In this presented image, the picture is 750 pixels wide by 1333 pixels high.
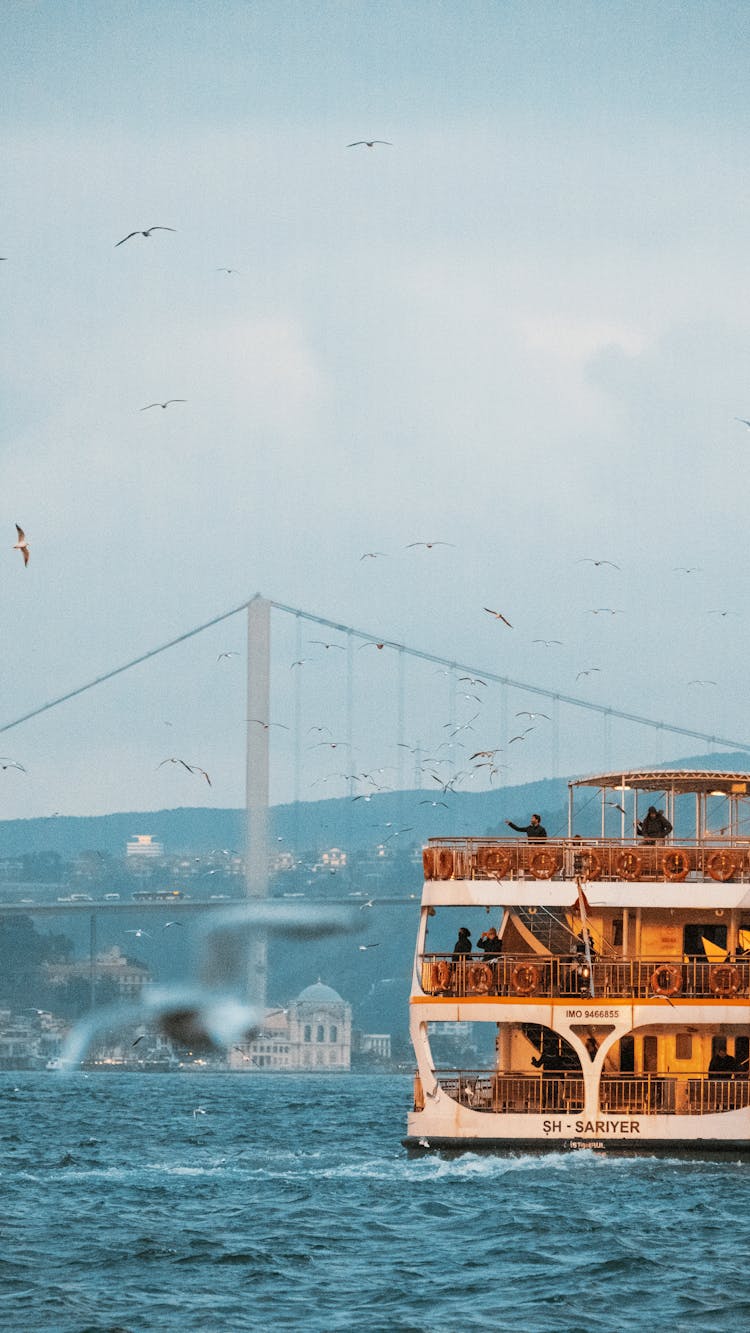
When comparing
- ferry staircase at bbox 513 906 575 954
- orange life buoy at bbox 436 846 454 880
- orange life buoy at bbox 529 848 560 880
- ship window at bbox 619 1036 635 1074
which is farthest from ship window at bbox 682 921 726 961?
orange life buoy at bbox 436 846 454 880

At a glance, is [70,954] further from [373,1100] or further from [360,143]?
[360,143]

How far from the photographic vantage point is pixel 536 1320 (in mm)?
23516

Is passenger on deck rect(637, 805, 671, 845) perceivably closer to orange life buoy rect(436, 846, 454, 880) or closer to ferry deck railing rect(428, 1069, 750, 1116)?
orange life buoy rect(436, 846, 454, 880)

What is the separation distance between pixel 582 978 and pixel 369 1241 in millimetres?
8624

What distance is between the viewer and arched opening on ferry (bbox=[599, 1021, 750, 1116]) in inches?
1394

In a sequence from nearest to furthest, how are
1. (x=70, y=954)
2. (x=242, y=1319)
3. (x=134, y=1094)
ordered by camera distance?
(x=242, y=1319), (x=134, y=1094), (x=70, y=954)

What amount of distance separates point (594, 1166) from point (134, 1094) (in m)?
50.9

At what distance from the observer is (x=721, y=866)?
1406 inches

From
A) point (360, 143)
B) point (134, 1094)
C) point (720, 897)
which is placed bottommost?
point (134, 1094)

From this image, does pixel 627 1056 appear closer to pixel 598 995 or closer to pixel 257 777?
pixel 598 995

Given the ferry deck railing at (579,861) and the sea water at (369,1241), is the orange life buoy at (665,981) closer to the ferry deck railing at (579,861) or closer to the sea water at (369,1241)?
the ferry deck railing at (579,861)

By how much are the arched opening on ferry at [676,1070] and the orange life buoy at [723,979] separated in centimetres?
107

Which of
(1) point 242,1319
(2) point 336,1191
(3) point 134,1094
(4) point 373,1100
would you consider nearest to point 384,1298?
(1) point 242,1319

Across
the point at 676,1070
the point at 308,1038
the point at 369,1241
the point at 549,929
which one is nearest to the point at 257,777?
the point at 308,1038
